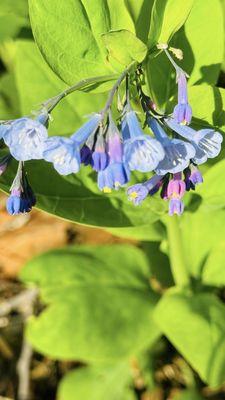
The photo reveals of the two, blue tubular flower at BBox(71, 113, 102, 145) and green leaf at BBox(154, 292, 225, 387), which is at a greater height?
blue tubular flower at BBox(71, 113, 102, 145)

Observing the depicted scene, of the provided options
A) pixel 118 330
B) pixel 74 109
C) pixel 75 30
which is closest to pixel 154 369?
pixel 118 330

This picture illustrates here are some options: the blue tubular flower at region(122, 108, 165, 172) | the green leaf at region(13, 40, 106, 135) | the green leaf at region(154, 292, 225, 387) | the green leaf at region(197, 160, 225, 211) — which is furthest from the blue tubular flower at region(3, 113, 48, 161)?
the green leaf at region(154, 292, 225, 387)

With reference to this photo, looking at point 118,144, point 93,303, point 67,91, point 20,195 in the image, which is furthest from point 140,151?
point 93,303

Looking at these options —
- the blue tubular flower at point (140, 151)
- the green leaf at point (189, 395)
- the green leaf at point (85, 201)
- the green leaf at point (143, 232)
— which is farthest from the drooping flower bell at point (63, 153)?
the green leaf at point (189, 395)

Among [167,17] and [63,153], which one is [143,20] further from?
[63,153]

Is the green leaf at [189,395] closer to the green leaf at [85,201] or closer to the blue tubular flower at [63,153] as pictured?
the green leaf at [85,201]

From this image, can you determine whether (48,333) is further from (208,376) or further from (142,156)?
(142,156)

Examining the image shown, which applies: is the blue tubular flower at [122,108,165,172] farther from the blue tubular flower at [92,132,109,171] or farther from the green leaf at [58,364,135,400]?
the green leaf at [58,364,135,400]
